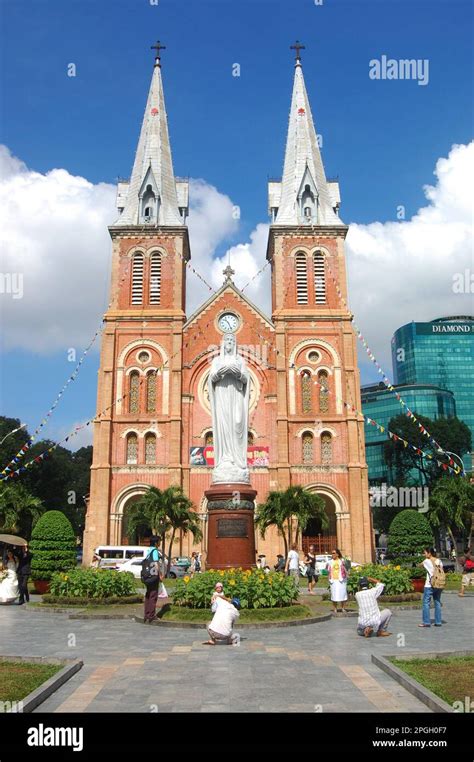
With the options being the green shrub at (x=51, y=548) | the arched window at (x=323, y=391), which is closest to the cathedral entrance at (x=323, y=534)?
the arched window at (x=323, y=391)

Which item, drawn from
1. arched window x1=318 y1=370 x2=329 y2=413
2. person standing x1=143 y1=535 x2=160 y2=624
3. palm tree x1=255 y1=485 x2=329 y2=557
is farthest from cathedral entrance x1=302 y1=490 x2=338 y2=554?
person standing x1=143 y1=535 x2=160 y2=624

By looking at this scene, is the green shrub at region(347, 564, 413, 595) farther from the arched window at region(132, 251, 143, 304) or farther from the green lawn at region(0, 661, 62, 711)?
A: the arched window at region(132, 251, 143, 304)

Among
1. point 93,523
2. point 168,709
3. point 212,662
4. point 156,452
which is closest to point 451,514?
point 156,452

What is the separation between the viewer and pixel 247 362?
4341 cm

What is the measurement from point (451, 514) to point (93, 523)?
67.7 ft

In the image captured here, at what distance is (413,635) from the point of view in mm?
12234

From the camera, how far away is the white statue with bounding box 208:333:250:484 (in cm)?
1764

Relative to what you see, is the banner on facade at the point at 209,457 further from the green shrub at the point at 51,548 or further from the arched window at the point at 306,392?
the green shrub at the point at 51,548

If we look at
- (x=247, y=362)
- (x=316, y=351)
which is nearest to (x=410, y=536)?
(x=316, y=351)

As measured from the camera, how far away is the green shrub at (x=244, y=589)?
13.6 metres

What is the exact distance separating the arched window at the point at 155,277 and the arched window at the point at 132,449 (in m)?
9.46

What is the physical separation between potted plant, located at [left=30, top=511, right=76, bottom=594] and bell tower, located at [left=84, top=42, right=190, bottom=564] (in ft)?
51.2

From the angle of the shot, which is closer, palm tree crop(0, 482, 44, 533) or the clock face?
palm tree crop(0, 482, 44, 533)

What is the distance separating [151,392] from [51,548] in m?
19.9
